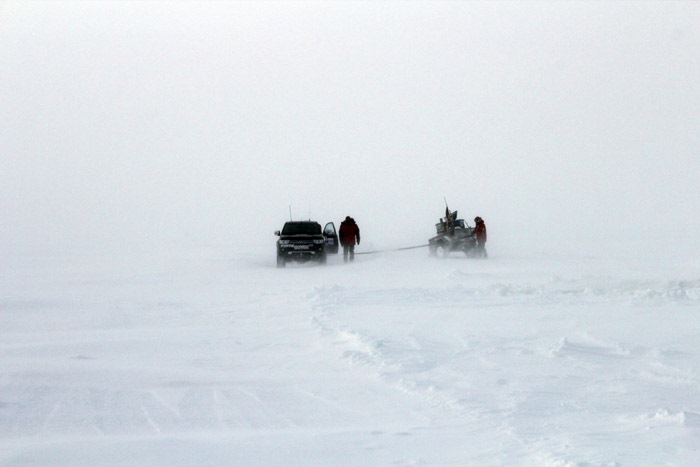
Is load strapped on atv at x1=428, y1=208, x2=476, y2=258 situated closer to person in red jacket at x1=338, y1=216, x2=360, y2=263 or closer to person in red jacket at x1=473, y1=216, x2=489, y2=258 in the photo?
person in red jacket at x1=473, y1=216, x2=489, y2=258

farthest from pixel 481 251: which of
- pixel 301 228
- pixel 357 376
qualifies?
pixel 357 376

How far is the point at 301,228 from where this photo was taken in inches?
1181

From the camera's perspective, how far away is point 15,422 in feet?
24.6

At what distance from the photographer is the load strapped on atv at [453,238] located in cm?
3095

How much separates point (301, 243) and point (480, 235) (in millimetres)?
6241

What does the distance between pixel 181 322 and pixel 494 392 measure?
6971 millimetres

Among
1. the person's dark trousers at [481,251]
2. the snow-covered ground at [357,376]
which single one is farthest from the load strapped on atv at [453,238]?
the snow-covered ground at [357,376]

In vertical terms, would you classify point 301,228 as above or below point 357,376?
above

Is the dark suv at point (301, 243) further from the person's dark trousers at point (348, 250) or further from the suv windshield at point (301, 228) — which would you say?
the person's dark trousers at point (348, 250)

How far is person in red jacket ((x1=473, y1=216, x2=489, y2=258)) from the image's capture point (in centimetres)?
3003

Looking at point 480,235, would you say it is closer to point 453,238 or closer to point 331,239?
point 453,238

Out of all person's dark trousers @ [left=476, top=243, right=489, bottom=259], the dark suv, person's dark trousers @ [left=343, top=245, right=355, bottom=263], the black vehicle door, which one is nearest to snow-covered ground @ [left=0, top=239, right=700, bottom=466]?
the dark suv

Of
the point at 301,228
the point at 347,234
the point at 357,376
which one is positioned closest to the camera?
the point at 357,376

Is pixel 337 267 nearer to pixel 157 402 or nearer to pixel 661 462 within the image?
pixel 157 402
